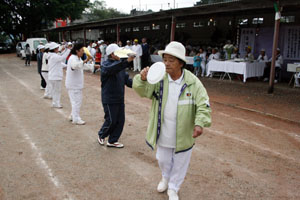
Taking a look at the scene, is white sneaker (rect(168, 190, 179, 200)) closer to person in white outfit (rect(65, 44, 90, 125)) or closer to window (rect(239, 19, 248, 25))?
person in white outfit (rect(65, 44, 90, 125))

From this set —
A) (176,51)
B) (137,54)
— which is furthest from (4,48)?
(176,51)

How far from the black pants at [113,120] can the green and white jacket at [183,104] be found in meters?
1.77

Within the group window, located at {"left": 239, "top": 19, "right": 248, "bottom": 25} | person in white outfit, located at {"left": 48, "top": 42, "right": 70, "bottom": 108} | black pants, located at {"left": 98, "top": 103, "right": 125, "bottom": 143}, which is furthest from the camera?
window, located at {"left": 239, "top": 19, "right": 248, "bottom": 25}

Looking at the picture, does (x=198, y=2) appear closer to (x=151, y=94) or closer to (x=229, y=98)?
(x=229, y=98)

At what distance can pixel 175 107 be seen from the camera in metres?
3.10

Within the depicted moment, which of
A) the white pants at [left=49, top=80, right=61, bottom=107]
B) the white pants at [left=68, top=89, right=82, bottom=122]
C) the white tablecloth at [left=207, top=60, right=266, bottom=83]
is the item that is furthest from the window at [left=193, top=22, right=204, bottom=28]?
the white pants at [left=68, top=89, right=82, bottom=122]

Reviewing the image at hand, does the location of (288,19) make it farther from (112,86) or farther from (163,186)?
(163,186)

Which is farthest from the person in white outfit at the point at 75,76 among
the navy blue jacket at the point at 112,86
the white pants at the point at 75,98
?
the navy blue jacket at the point at 112,86

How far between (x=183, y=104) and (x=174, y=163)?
716 millimetres

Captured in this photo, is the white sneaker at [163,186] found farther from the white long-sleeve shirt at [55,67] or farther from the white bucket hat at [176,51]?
the white long-sleeve shirt at [55,67]

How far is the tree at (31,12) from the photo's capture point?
34719 millimetres

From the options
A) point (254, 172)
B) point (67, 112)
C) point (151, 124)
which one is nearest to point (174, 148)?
point (151, 124)

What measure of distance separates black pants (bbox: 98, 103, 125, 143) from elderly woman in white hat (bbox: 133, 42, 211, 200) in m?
1.71

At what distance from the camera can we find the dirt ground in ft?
12.1
